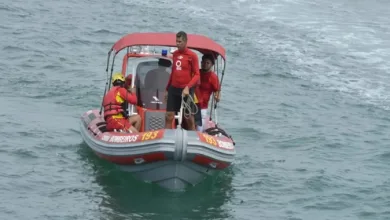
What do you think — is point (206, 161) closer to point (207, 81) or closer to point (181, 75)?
point (181, 75)

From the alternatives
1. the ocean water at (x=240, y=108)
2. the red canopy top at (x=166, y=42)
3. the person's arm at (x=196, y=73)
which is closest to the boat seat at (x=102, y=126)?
the ocean water at (x=240, y=108)

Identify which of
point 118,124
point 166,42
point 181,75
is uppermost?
point 166,42

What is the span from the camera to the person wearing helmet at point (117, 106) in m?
14.2

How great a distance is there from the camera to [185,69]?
1355 centimetres

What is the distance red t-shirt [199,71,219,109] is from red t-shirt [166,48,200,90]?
751mm

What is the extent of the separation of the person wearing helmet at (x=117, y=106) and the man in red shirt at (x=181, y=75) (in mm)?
696

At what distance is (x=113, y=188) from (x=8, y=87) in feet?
19.2

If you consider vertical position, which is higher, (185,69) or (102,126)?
(185,69)

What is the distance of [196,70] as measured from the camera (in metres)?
13.5

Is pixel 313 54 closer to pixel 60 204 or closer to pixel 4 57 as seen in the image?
pixel 4 57

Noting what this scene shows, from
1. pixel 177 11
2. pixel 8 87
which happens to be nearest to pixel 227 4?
pixel 177 11

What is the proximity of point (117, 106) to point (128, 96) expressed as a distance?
0.24 m

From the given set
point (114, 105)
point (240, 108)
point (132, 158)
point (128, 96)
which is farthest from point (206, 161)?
point (240, 108)

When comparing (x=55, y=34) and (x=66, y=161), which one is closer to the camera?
(x=66, y=161)
